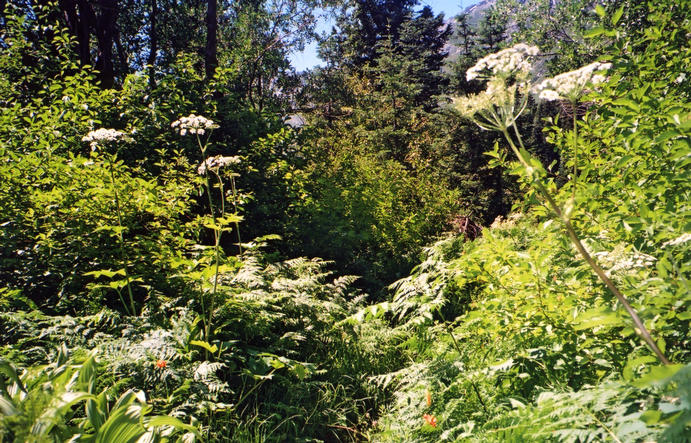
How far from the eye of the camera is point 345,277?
450 cm

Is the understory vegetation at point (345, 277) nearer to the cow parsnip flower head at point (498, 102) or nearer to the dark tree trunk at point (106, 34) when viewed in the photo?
the cow parsnip flower head at point (498, 102)

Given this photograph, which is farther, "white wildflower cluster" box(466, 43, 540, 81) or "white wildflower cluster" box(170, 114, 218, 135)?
"white wildflower cluster" box(170, 114, 218, 135)

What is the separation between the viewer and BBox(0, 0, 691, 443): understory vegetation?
139cm

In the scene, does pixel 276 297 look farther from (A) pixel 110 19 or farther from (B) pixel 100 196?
(A) pixel 110 19

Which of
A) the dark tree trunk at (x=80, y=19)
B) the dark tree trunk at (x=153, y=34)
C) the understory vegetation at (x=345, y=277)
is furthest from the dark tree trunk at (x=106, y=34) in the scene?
the dark tree trunk at (x=153, y=34)

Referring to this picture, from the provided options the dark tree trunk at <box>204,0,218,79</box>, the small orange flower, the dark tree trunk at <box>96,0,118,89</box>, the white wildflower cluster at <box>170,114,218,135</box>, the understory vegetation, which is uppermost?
the dark tree trunk at <box>96,0,118,89</box>

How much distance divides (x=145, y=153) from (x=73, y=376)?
3.73m

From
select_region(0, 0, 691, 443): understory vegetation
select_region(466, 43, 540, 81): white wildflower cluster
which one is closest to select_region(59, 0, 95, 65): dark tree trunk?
select_region(0, 0, 691, 443): understory vegetation

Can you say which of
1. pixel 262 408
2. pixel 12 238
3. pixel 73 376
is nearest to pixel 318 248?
pixel 262 408

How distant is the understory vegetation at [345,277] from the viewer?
1.39m

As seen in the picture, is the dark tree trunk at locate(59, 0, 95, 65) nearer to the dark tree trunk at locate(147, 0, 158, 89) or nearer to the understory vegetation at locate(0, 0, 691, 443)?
the understory vegetation at locate(0, 0, 691, 443)

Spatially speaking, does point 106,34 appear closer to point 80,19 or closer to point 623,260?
point 80,19

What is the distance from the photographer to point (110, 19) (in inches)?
356

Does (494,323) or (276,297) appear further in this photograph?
(276,297)
